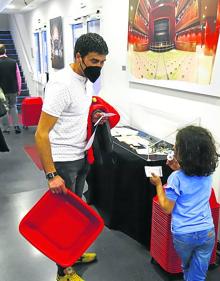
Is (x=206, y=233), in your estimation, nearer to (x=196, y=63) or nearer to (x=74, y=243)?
(x=74, y=243)

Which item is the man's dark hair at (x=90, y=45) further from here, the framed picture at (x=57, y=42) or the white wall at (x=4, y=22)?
the white wall at (x=4, y=22)

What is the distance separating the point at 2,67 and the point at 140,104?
11.8ft

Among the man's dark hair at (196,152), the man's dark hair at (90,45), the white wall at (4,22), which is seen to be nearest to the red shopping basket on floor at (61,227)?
the man's dark hair at (196,152)

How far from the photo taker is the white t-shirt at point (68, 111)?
1631 millimetres

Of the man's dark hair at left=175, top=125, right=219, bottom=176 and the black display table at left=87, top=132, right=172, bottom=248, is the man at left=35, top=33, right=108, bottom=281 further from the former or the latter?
the man's dark hair at left=175, top=125, right=219, bottom=176

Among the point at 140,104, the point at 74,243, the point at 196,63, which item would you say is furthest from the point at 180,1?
the point at 74,243

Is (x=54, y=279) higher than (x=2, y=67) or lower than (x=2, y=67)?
lower

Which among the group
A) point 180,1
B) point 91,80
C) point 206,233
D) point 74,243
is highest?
point 180,1

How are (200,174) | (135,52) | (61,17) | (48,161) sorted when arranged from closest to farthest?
1. (200,174)
2. (48,161)
3. (135,52)
4. (61,17)

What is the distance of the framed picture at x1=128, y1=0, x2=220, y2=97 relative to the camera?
2203 millimetres

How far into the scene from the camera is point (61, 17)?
221 inches

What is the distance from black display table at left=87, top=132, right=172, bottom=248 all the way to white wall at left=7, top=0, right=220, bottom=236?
0.43 meters

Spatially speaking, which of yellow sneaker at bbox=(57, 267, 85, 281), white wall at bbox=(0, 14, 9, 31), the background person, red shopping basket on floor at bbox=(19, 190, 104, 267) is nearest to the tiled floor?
yellow sneaker at bbox=(57, 267, 85, 281)

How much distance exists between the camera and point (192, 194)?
1.54 metres
